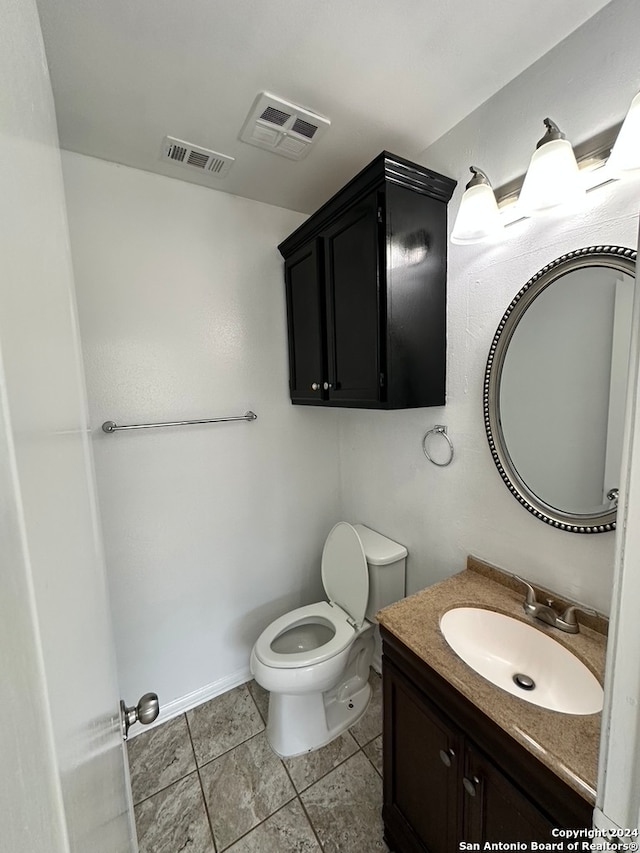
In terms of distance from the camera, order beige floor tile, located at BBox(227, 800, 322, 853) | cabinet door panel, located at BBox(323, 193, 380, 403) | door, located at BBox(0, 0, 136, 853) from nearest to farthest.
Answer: door, located at BBox(0, 0, 136, 853)
beige floor tile, located at BBox(227, 800, 322, 853)
cabinet door panel, located at BBox(323, 193, 380, 403)

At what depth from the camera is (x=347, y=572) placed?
66.6 inches

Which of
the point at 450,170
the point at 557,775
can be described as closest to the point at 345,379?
the point at 450,170

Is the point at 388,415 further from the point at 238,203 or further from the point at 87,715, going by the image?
the point at 87,715

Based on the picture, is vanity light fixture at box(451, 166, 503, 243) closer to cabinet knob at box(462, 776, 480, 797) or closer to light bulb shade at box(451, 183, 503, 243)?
light bulb shade at box(451, 183, 503, 243)

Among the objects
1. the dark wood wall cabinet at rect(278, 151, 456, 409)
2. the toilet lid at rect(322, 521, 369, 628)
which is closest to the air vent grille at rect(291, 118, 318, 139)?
the dark wood wall cabinet at rect(278, 151, 456, 409)

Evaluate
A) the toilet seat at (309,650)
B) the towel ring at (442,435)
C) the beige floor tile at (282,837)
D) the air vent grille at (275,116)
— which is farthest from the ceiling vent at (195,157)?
the beige floor tile at (282,837)

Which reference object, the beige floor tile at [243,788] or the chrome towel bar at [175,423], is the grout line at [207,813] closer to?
the beige floor tile at [243,788]

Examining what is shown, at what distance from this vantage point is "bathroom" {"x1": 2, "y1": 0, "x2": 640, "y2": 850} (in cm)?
104

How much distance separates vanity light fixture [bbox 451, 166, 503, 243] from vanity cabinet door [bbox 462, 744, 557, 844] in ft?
4.92

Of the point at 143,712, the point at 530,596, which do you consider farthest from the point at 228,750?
the point at 530,596

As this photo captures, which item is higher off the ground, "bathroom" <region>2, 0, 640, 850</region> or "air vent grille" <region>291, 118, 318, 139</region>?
"air vent grille" <region>291, 118, 318, 139</region>

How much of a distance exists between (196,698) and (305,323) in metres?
1.97

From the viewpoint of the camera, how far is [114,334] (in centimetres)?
142

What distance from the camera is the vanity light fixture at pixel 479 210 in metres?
1.12
